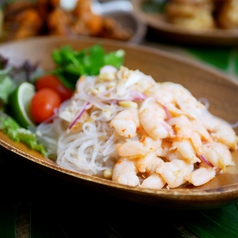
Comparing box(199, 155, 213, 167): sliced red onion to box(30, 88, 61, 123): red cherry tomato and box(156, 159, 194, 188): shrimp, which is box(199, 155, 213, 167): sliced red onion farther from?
box(30, 88, 61, 123): red cherry tomato

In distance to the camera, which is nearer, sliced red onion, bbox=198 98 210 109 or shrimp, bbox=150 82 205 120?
shrimp, bbox=150 82 205 120

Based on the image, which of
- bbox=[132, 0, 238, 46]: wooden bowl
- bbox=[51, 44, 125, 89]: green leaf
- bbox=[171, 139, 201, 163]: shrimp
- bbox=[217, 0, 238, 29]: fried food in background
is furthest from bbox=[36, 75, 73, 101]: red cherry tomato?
bbox=[217, 0, 238, 29]: fried food in background

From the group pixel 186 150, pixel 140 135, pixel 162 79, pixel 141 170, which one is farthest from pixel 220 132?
pixel 162 79

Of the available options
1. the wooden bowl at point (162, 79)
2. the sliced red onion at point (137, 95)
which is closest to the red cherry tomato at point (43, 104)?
the wooden bowl at point (162, 79)

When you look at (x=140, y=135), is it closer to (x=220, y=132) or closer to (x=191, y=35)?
(x=220, y=132)

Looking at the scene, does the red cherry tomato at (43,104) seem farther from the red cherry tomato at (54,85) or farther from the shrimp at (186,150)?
the shrimp at (186,150)
